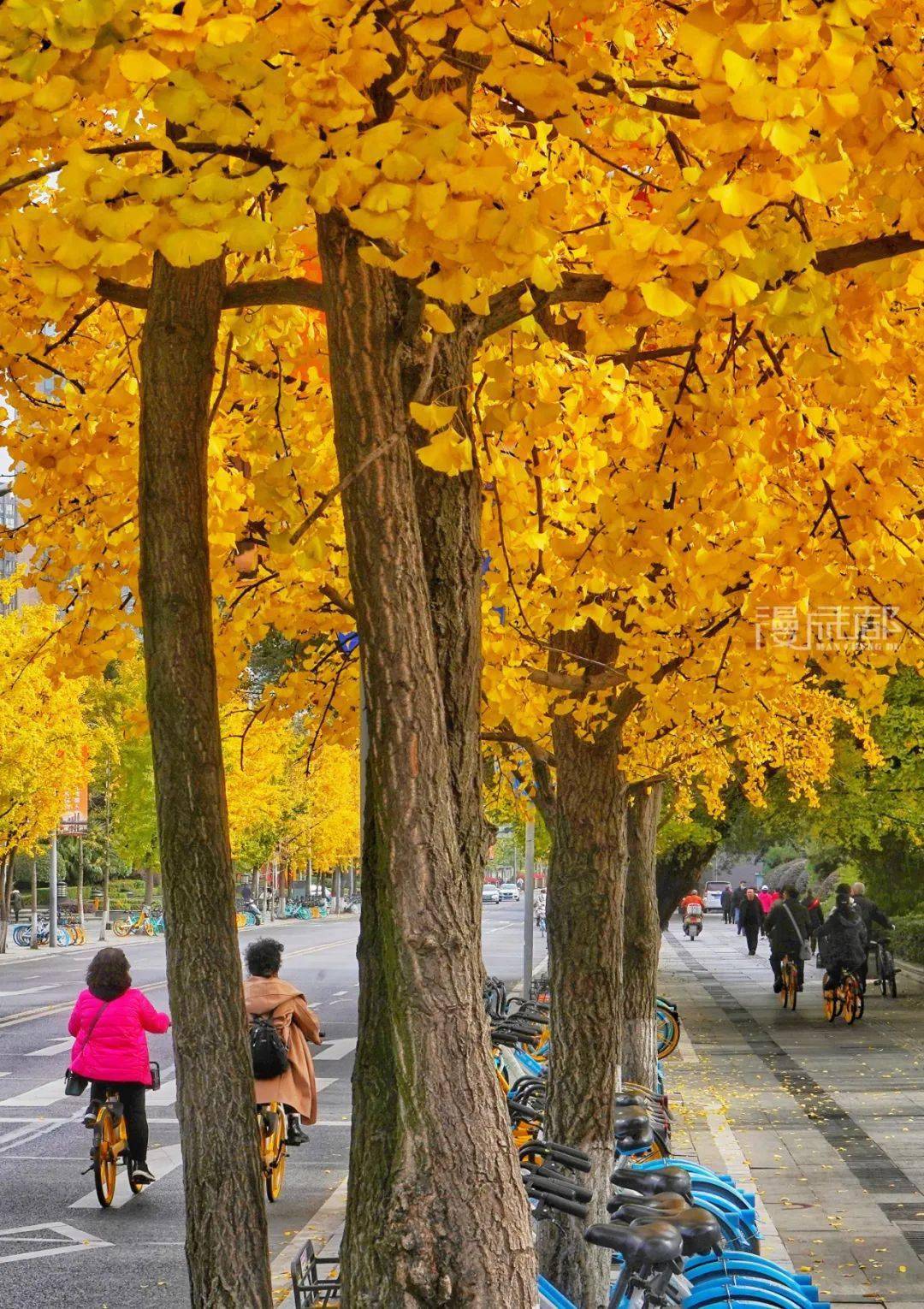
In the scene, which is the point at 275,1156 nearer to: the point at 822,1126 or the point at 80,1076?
the point at 80,1076

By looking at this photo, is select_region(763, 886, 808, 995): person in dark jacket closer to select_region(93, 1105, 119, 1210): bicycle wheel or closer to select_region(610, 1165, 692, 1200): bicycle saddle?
select_region(93, 1105, 119, 1210): bicycle wheel

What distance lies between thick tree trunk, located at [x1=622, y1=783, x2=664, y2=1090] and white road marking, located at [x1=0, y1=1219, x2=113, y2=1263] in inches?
219

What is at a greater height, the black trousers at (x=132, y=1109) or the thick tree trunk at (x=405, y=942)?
the thick tree trunk at (x=405, y=942)

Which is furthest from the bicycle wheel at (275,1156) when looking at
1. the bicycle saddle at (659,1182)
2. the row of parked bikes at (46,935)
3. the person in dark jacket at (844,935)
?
the row of parked bikes at (46,935)

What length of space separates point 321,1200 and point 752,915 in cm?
3085

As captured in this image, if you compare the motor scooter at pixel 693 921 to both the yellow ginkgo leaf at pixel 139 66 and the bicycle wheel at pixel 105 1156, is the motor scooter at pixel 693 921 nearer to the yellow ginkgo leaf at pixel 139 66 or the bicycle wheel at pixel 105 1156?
the bicycle wheel at pixel 105 1156

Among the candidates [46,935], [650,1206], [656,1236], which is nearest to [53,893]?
[46,935]

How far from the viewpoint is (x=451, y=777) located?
429 centimetres

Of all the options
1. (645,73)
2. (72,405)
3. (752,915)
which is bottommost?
(752,915)

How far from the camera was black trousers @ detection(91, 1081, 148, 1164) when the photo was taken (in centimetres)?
1109

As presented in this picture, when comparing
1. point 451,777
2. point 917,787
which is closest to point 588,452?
point 451,777

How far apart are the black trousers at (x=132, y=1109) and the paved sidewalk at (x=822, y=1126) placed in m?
3.97

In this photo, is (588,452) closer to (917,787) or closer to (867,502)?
(867,502)

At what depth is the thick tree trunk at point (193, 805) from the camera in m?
5.12
